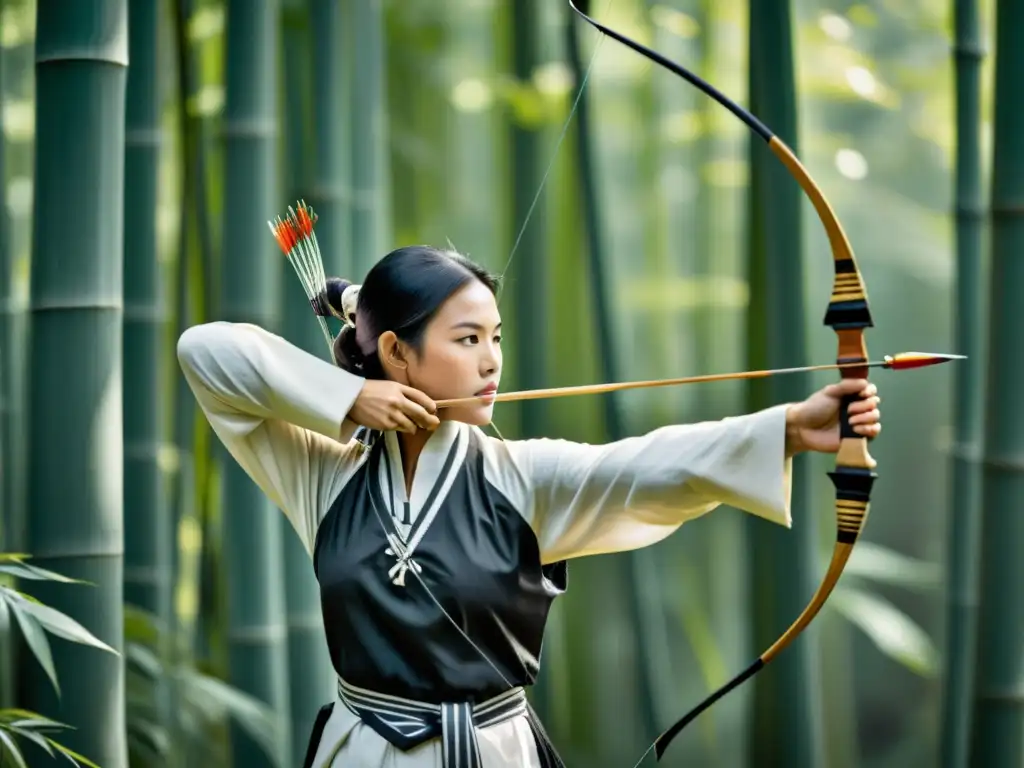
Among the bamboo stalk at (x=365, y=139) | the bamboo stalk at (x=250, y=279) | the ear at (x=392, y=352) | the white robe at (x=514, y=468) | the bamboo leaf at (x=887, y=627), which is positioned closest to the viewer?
the white robe at (x=514, y=468)

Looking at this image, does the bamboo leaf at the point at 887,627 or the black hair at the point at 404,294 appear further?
the bamboo leaf at the point at 887,627

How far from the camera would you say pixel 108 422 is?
2004 mm

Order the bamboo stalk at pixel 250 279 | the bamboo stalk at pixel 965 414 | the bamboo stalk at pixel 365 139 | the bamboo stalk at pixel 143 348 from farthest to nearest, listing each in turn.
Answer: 1. the bamboo stalk at pixel 365 139
2. the bamboo stalk at pixel 143 348
3. the bamboo stalk at pixel 965 414
4. the bamboo stalk at pixel 250 279

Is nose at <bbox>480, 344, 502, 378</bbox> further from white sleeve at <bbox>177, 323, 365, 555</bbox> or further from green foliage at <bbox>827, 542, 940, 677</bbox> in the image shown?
green foliage at <bbox>827, 542, 940, 677</bbox>

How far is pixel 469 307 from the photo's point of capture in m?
1.56

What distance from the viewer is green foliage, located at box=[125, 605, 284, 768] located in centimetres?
Answer: 279

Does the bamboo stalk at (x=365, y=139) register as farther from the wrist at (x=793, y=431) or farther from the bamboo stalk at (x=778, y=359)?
the wrist at (x=793, y=431)

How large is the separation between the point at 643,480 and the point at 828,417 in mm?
218

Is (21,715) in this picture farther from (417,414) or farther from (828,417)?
(828,417)

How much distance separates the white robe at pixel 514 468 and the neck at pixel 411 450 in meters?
0.02

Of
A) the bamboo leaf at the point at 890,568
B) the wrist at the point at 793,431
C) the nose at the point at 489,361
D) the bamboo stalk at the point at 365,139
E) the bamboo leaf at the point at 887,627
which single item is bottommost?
the bamboo leaf at the point at 887,627

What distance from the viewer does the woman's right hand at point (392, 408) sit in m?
1.52

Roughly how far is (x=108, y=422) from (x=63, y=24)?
57cm

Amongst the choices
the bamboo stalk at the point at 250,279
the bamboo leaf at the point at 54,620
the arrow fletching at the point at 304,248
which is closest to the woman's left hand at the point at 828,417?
the arrow fletching at the point at 304,248
